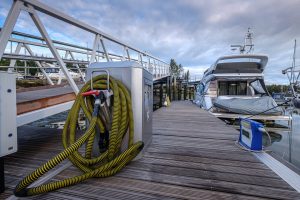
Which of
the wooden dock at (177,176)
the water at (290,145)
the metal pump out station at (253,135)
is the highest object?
the metal pump out station at (253,135)

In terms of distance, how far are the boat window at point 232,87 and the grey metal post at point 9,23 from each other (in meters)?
11.7

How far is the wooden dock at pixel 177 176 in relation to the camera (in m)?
1.66

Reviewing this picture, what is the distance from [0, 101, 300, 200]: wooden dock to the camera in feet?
5.43

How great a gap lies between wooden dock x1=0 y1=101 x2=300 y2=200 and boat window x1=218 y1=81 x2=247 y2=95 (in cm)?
1015

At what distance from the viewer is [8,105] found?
1.70 m

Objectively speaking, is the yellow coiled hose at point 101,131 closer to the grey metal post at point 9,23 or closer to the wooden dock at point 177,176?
the wooden dock at point 177,176

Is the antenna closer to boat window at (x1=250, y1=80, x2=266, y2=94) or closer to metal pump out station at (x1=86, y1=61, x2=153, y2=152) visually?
boat window at (x1=250, y1=80, x2=266, y2=94)

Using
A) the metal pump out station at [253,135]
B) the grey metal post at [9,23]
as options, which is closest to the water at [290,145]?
the metal pump out station at [253,135]

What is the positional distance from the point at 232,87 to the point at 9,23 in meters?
12.5

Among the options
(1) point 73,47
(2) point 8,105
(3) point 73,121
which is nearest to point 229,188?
(3) point 73,121

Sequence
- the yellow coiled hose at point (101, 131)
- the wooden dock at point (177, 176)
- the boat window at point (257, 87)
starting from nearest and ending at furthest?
the wooden dock at point (177, 176) < the yellow coiled hose at point (101, 131) < the boat window at point (257, 87)

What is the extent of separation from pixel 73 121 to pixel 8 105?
1.95 ft

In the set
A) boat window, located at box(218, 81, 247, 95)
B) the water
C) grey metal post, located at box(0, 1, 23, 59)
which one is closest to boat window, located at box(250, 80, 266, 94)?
boat window, located at box(218, 81, 247, 95)

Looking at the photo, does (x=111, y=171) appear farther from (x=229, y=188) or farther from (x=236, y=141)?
(x=236, y=141)
